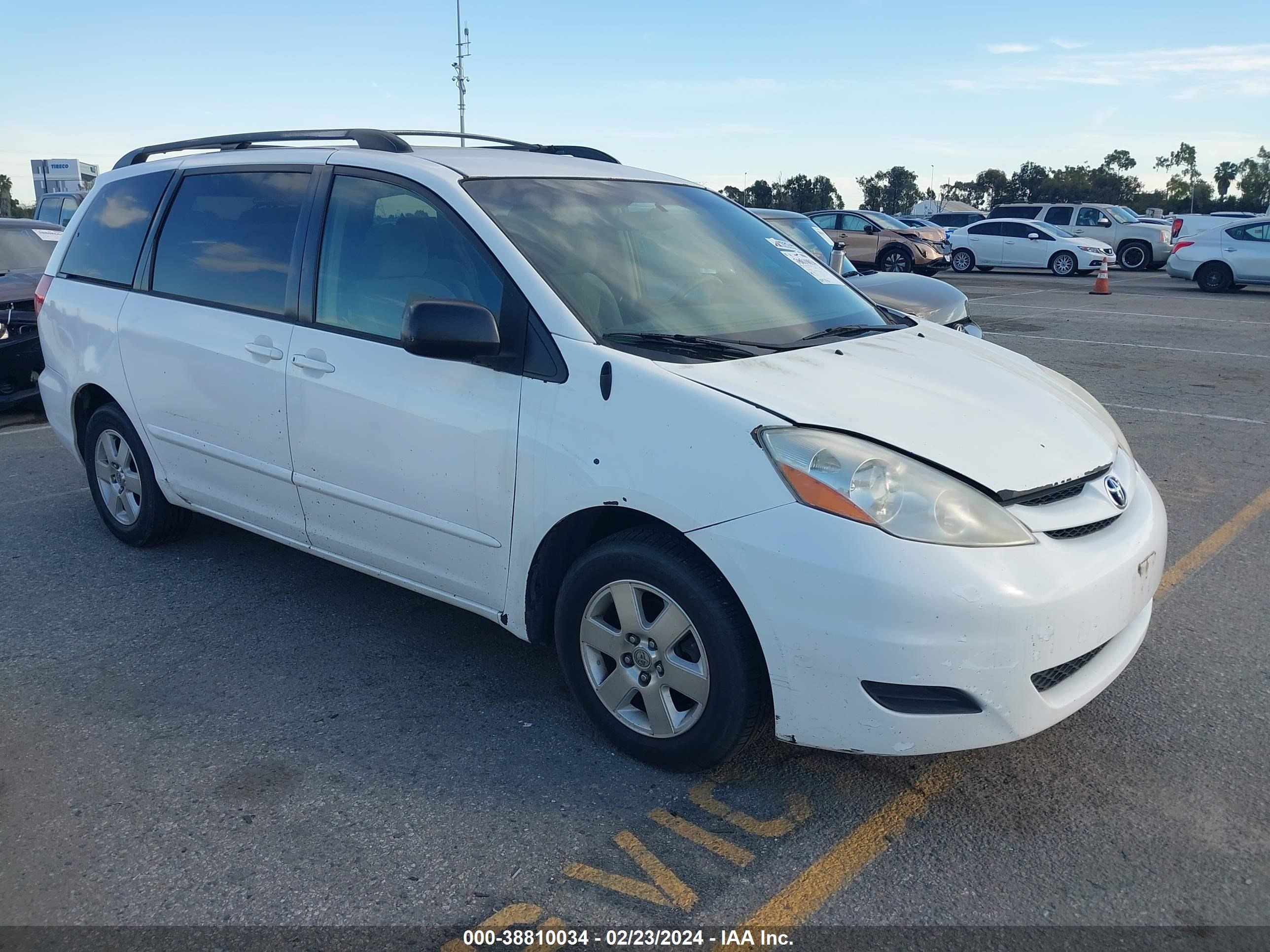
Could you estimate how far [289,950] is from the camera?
7.91 feet

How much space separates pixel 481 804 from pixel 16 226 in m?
8.41

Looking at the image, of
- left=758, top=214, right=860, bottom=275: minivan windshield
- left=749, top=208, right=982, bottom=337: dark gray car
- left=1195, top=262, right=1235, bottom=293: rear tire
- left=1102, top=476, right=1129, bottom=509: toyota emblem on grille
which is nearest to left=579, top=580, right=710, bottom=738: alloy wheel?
left=1102, top=476, right=1129, bottom=509: toyota emblem on grille

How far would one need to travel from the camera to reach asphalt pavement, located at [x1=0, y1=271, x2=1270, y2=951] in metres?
2.58

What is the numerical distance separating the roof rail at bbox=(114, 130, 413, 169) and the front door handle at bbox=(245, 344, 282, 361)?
2.73 ft

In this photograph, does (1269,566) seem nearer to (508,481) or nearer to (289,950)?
(508,481)

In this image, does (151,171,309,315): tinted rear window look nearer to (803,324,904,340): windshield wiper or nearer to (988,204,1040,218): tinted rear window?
(803,324,904,340): windshield wiper

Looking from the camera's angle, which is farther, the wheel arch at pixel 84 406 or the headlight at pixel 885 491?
the wheel arch at pixel 84 406

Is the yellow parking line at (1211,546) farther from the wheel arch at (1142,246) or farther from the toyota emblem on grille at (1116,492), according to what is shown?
the wheel arch at (1142,246)

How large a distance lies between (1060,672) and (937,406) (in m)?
Answer: 0.83

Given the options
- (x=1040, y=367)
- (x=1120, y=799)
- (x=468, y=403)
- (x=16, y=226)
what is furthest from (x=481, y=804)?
(x=16, y=226)

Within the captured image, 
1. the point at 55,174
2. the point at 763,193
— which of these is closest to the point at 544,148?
the point at 55,174

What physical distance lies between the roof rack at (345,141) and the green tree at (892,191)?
8627cm

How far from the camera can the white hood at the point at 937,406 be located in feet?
9.52

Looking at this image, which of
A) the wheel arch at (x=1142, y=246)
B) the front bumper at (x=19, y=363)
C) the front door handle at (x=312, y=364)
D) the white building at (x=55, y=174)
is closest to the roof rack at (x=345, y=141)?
the front door handle at (x=312, y=364)
